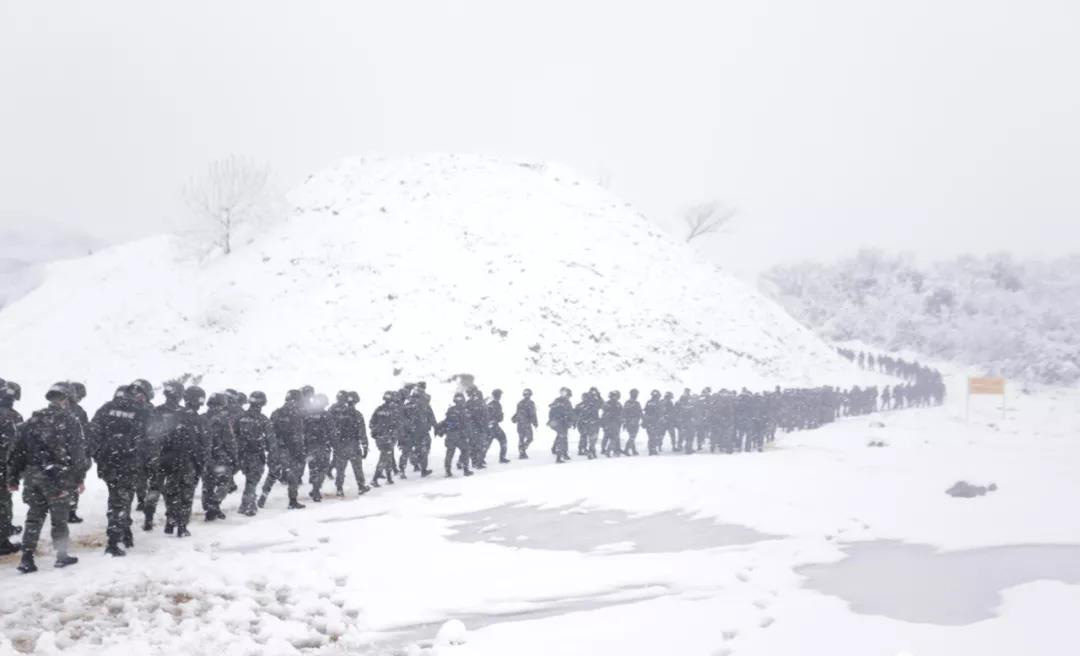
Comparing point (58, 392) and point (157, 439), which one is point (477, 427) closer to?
point (157, 439)

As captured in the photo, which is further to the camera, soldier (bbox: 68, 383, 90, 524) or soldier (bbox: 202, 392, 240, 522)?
soldier (bbox: 202, 392, 240, 522)

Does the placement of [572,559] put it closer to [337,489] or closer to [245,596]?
[245,596]

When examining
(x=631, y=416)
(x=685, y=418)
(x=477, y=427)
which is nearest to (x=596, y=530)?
(x=477, y=427)

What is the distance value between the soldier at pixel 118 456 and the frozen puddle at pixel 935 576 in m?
8.17

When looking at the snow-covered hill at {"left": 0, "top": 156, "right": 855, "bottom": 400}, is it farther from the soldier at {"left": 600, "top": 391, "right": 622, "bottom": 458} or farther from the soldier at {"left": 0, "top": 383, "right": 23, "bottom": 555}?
the soldier at {"left": 0, "top": 383, "right": 23, "bottom": 555}

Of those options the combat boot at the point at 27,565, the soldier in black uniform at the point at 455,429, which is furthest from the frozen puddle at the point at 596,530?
the combat boot at the point at 27,565

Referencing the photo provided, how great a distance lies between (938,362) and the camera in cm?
6856

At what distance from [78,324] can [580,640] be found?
39432 mm

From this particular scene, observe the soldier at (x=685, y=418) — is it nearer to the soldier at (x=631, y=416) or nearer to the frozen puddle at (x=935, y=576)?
the soldier at (x=631, y=416)

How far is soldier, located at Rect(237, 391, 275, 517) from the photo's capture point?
38.5ft

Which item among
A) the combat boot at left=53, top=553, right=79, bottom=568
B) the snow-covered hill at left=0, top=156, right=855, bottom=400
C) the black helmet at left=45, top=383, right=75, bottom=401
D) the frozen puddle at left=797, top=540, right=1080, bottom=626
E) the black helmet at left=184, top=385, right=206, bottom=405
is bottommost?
the combat boot at left=53, top=553, right=79, bottom=568

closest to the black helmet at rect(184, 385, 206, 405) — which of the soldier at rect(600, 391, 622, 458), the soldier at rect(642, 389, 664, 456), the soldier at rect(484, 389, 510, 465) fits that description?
the soldier at rect(484, 389, 510, 465)

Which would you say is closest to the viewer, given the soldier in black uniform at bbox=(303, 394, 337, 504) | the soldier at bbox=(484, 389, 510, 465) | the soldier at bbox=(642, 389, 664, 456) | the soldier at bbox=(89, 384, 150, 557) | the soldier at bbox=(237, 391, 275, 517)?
the soldier at bbox=(89, 384, 150, 557)

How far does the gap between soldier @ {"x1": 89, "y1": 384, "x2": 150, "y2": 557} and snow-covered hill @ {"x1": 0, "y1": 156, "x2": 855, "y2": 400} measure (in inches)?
760
